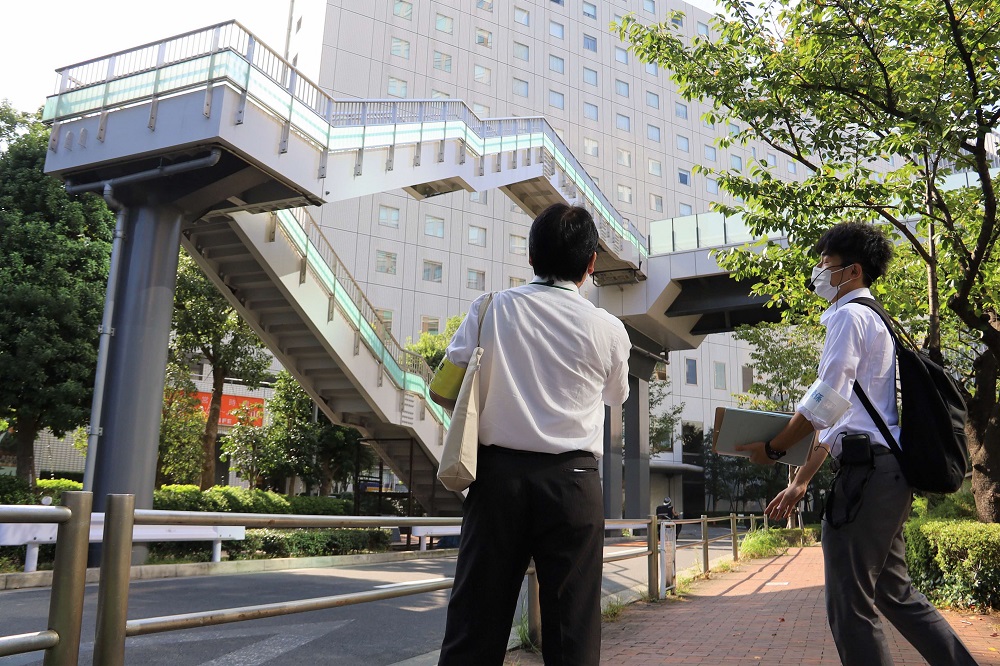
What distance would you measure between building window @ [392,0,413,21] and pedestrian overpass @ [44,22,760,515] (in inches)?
1119

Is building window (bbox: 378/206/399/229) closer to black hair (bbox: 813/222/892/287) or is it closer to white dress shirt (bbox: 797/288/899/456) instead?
black hair (bbox: 813/222/892/287)

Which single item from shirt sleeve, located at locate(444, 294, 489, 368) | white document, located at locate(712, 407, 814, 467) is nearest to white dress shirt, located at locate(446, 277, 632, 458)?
shirt sleeve, located at locate(444, 294, 489, 368)

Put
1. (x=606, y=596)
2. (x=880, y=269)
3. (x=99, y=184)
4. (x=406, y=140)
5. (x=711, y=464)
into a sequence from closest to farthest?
(x=880, y=269)
(x=606, y=596)
(x=99, y=184)
(x=406, y=140)
(x=711, y=464)

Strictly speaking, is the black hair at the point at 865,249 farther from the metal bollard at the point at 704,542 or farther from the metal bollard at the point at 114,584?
the metal bollard at the point at 704,542

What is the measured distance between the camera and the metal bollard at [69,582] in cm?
207

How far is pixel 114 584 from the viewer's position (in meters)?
2.24

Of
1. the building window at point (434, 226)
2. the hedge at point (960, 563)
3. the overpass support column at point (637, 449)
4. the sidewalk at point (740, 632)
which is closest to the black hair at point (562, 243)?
the sidewalk at point (740, 632)

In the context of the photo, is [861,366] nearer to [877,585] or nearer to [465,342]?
[877,585]

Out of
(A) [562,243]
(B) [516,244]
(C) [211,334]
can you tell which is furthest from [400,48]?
(A) [562,243]

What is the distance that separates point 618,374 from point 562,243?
47 centimetres

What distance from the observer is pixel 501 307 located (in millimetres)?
2514

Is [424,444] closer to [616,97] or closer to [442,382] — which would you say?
[442,382]

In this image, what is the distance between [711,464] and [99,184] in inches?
1598

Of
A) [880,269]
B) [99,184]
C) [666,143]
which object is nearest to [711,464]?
[666,143]
